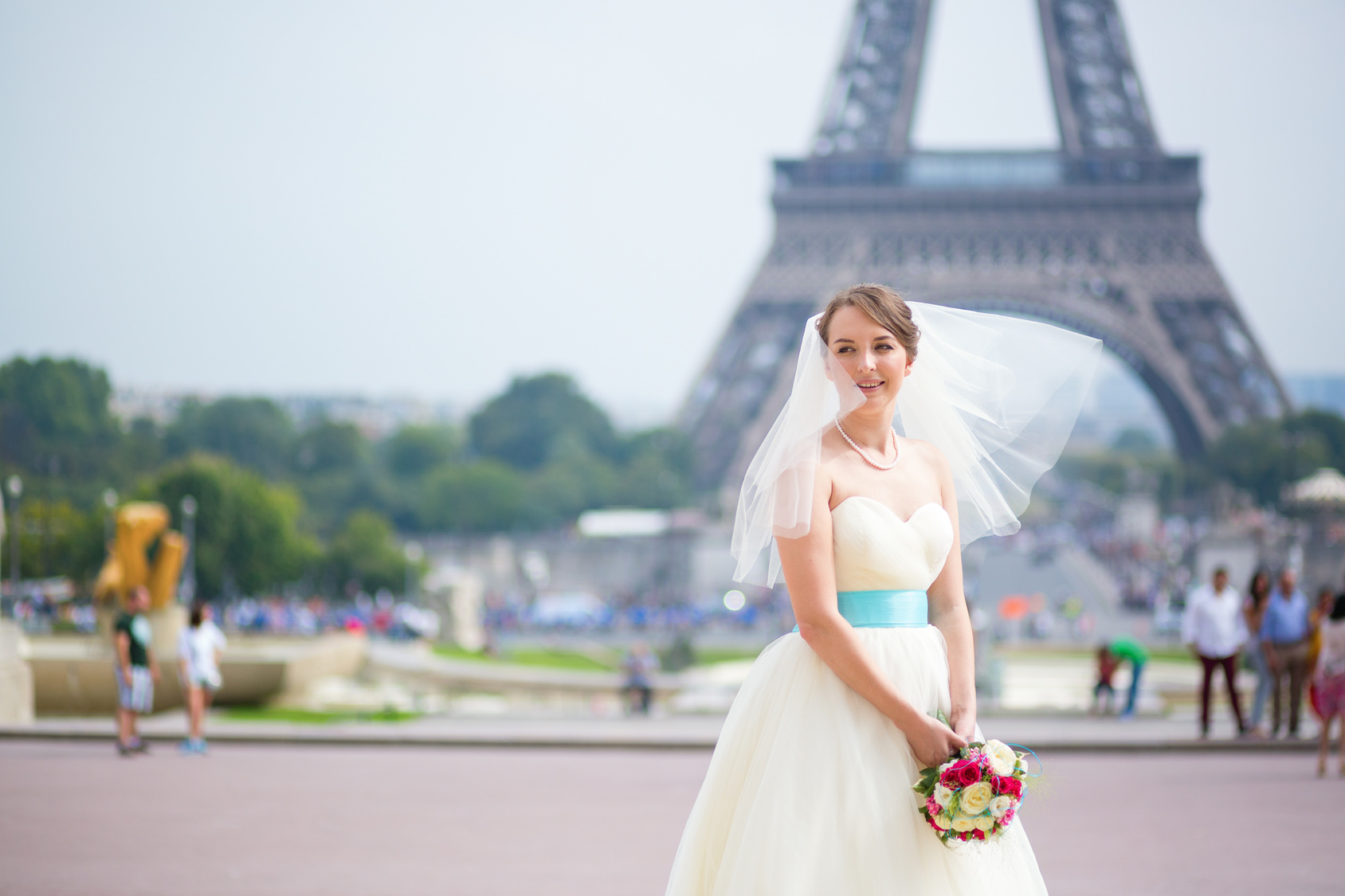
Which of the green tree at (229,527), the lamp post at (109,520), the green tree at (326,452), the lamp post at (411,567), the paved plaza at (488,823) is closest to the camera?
the paved plaza at (488,823)

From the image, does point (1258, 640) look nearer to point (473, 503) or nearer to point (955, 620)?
point (955, 620)

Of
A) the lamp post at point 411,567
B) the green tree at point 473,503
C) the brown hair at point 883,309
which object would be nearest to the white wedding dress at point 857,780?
the brown hair at point 883,309

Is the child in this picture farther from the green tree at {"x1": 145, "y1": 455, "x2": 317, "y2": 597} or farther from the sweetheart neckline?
the green tree at {"x1": 145, "y1": 455, "x2": 317, "y2": 597}

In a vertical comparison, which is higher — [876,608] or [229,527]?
[229,527]

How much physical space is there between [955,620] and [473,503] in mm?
64664

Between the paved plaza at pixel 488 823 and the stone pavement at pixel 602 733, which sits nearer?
the paved plaza at pixel 488 823

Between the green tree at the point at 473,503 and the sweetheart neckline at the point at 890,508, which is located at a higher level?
the green tree at the point at 473,503

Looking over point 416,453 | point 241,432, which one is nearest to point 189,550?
point 241,432

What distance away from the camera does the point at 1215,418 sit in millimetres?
48188

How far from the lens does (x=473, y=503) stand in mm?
67062

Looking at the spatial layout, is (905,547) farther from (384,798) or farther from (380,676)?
(380,676)

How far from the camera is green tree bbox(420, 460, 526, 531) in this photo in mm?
67062

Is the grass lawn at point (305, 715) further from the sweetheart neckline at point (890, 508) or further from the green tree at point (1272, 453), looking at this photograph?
the green tree at point (1272, 453)

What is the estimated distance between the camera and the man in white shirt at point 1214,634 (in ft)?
38.3
